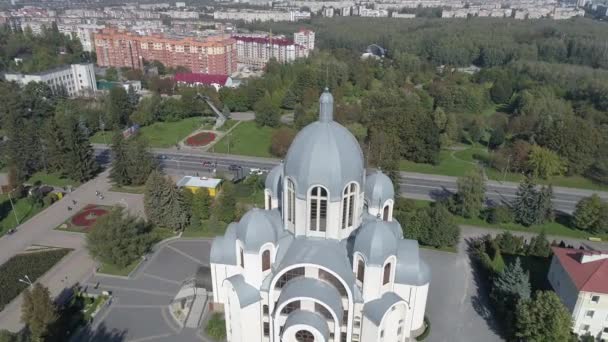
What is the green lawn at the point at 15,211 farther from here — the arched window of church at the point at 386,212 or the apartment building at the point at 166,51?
the apartment building at the point at 166,51

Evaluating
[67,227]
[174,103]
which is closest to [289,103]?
[174,103]

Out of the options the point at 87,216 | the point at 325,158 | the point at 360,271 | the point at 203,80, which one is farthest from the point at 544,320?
the point at 203,80

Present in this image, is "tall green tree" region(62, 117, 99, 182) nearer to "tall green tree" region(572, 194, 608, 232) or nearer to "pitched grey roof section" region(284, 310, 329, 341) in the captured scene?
"pitched grey roof section" region(284, 310, 329, 341)

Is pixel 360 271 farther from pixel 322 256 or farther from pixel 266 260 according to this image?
pixel 266 260

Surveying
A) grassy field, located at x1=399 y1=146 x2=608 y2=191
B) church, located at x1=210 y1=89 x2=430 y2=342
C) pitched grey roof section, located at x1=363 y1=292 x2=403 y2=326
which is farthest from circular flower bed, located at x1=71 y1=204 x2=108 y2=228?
grassy field, located at x1=399 y1=146 x2=608 y2=191

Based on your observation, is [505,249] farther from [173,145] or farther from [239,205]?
[173,145]
